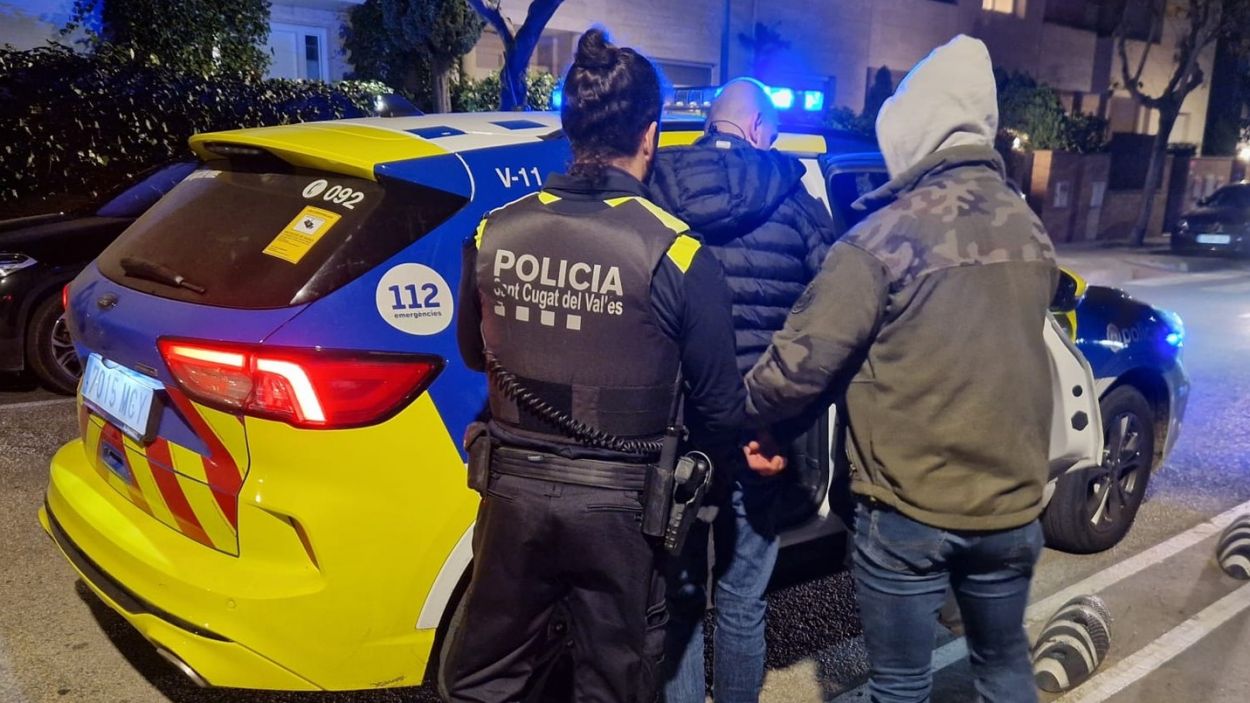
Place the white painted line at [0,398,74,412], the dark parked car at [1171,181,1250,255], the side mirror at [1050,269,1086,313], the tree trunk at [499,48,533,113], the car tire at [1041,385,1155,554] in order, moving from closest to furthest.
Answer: the side mirror at [1050,269,1086,313]
the car tire at [1041,385,1155,554]
the white painted line at [0,398,74,412]
the tree trunk at [499,48,533,113]
the dark parked car at [1171,181,1250,255]

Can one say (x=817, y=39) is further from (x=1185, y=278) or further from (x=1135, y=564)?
(x=1135, y=564)

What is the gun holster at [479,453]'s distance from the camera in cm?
204

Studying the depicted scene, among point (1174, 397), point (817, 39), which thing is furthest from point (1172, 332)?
point (817, 39)

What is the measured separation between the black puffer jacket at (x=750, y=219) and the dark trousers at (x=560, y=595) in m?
0.59

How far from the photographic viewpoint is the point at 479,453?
2.07 metres

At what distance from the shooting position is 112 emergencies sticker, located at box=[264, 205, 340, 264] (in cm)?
244

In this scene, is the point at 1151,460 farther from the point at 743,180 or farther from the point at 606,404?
the point at 606,404

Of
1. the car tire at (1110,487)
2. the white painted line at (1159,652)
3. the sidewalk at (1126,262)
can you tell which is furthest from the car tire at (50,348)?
the sidewalk at (1126,262)

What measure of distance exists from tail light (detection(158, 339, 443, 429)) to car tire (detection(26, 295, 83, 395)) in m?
4.66

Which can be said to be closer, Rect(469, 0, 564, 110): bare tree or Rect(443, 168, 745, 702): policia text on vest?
Rect(443, 168, 745, 702): policia text on vest

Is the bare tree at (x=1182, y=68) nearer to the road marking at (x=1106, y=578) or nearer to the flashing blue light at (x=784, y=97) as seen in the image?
the road marking at (x=1106, y=578)

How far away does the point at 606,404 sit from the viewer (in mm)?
1960

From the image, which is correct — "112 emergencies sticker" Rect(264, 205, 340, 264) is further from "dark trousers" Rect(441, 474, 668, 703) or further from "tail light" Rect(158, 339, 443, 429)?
"dark trousers" Rect(441, 474, 668, 703)

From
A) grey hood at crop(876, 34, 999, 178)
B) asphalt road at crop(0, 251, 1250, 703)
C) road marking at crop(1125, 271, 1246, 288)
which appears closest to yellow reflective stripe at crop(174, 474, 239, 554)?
asphalt road at crop(0, 251, 1250, 703)
